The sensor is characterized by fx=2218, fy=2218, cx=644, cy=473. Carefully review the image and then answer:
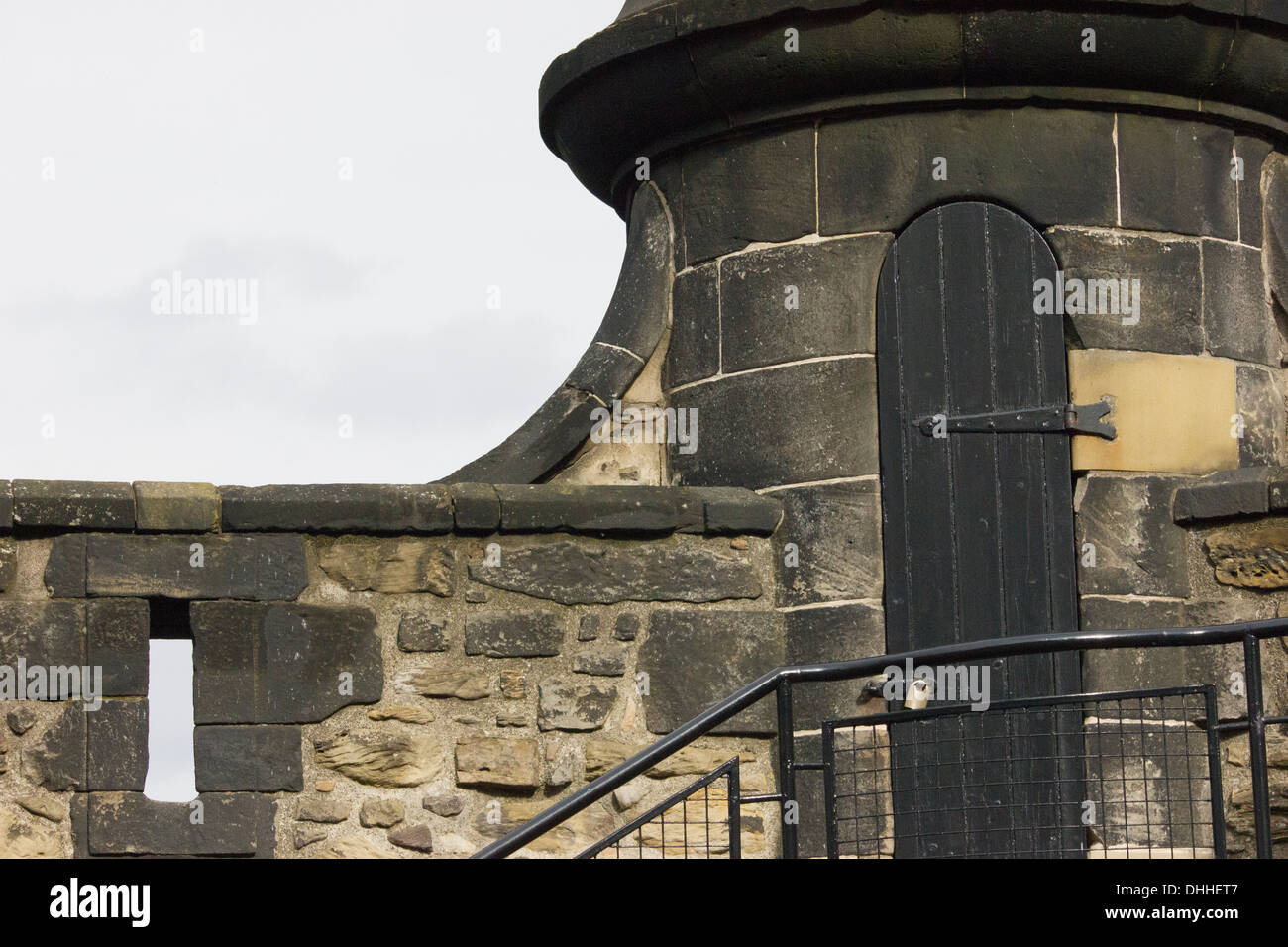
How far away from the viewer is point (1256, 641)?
581 centimetres

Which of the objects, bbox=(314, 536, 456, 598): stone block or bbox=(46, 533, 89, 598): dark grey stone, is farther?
bbox=(314, 536, 456, 598): stone block

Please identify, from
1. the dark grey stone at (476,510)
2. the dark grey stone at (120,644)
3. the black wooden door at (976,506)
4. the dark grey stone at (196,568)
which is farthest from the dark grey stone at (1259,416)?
the dark grey stone at (120,644)

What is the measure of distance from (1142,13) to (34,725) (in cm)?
426

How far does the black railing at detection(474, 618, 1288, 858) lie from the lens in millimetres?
5672

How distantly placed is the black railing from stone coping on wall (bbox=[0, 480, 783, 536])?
1.34 meters

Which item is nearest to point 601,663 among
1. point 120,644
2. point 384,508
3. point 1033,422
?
point 384,508

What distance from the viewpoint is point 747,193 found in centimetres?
781

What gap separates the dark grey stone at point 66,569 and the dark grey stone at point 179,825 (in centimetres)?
64

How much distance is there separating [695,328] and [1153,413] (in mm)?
1632

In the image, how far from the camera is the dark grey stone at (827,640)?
738cm

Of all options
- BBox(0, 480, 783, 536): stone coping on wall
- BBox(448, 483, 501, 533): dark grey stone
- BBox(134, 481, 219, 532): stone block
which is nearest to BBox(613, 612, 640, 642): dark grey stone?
BBox(0, 480, 783, 536): stone coping on wall

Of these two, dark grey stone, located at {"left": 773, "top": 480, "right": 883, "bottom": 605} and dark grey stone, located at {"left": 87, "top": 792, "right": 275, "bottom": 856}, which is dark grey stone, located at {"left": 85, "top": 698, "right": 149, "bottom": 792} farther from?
dark grey stone, located at {"left": 773, "top": 480, "right": 883, "bottom": 605}

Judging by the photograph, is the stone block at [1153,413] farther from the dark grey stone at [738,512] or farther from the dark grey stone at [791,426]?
the dark grey stone at [738,512]

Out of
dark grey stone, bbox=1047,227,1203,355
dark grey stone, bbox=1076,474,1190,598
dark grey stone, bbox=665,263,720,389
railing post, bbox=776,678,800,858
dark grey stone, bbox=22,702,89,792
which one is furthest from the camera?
dark grey stone, bbox=665,263,720,389
